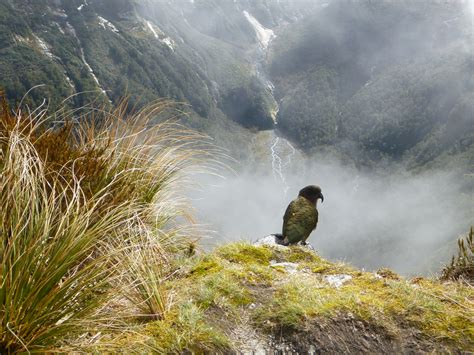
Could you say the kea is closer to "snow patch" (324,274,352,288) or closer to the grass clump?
"snow patch" (324,274,352,288)

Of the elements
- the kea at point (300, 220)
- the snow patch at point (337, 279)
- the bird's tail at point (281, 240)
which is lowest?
the snow patch at point (337, 279)

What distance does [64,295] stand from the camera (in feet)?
Result: 6.93

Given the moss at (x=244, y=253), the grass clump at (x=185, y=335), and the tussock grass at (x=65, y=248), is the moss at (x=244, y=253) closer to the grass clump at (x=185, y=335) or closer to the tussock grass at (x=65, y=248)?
the tussock grass at (x=65, y=248)

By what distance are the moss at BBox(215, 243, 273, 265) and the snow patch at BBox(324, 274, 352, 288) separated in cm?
89

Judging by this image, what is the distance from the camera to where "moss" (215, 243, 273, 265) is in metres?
4.58

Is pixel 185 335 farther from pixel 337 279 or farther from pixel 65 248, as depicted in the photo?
pixel 337 279

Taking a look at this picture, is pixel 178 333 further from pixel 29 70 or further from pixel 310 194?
pixel 29 70

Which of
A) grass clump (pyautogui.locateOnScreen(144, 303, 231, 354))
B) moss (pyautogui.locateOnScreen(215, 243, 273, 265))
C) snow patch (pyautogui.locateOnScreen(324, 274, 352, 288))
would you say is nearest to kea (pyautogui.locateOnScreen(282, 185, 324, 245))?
moss (pyautogui.locateOnScreen(215, 243, 273, 265))

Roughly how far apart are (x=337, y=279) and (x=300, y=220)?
3.92m

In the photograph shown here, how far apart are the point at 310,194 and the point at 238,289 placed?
5956mm

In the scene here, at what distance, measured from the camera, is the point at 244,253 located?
4.89 meters

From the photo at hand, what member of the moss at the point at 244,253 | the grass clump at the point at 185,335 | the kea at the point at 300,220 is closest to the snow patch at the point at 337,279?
the moss at the point at 244,253

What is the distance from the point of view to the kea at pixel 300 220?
7789 mm

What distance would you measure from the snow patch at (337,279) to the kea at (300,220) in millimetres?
3595
